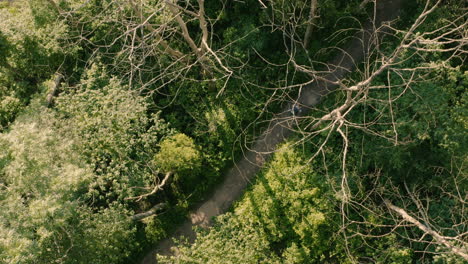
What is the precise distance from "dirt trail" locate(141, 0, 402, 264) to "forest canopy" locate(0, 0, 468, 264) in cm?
12

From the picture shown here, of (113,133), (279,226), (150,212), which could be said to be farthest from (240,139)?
(113,133)

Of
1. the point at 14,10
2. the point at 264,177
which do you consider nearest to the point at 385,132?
the point at 264,177

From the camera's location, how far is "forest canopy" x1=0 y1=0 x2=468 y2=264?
13250 millimetres

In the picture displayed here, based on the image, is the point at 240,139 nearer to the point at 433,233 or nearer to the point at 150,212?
the point at 150,212

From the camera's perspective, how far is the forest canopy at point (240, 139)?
43.5ft

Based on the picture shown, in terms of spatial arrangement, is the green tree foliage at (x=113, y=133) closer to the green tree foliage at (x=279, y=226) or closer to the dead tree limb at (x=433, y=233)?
the green tree foliage at (x=279, y=226)

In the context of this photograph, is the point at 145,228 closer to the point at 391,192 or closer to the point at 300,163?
the point at 300,163

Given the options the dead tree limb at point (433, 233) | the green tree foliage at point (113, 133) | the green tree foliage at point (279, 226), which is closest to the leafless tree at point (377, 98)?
the dead tree limb at point (433, 233)

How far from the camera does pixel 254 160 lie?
18.5 m

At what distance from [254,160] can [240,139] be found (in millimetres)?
1199

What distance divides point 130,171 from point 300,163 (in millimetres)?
7298

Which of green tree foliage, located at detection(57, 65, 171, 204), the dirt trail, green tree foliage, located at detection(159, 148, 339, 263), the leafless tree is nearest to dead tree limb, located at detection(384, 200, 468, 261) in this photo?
the leafless tree

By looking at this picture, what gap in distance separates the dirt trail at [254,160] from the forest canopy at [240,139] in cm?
12

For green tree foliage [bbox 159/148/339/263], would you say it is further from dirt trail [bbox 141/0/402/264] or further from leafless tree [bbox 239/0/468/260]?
dirt trail [bbox 141/0/402/264]
